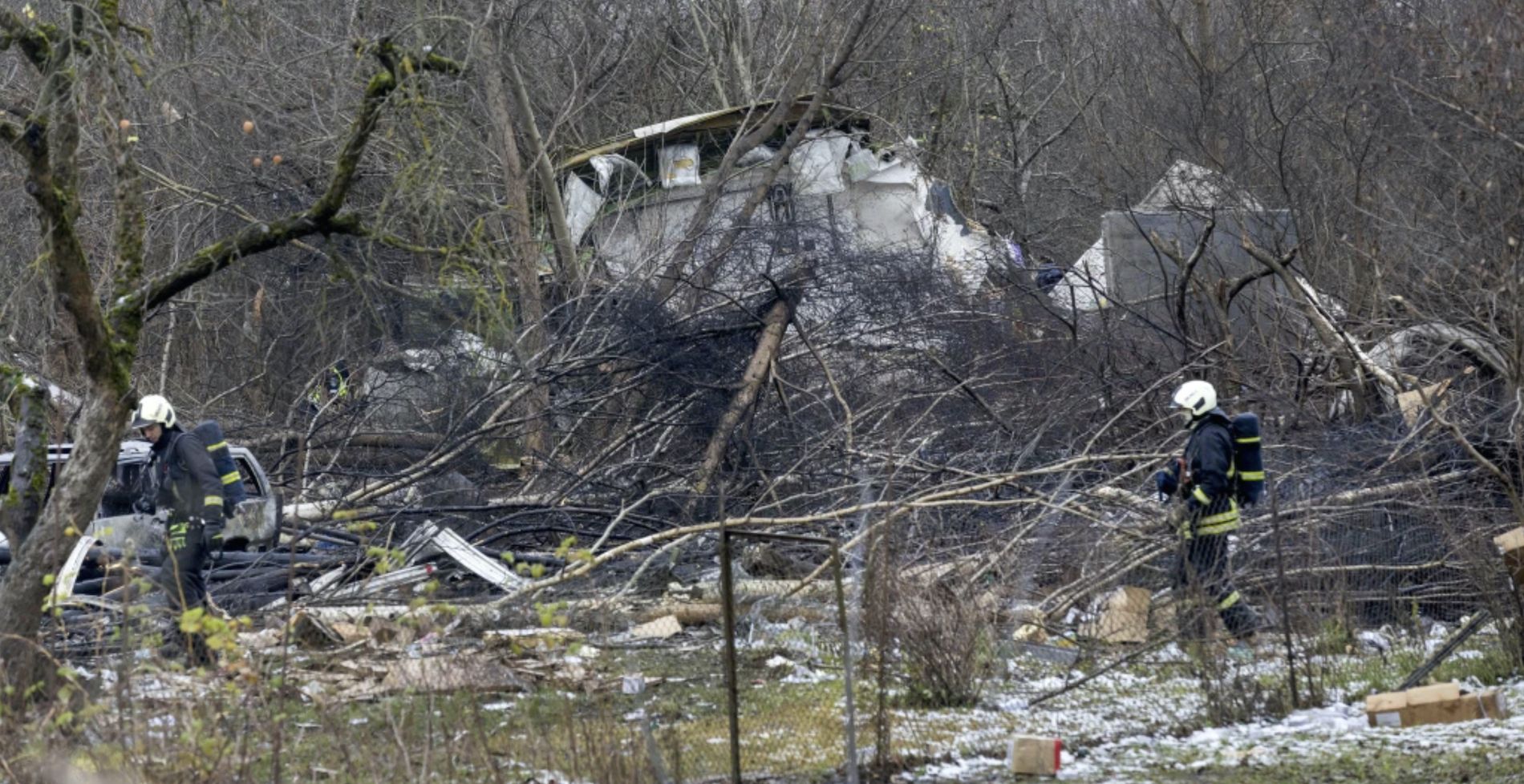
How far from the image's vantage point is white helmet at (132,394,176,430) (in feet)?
31.5

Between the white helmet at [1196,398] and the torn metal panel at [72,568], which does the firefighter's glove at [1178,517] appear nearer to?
the white helmet at [1196,398]

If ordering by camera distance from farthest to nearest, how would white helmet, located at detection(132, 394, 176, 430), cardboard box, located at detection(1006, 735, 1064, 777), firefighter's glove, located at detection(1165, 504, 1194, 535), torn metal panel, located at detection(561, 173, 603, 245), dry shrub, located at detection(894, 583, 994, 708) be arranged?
torn metal panel, located at detection(561, 173, 603, 245)
white helmet, located at detection(132, 394, 176, 430)
firefighter's glove, located at detection(1165, 504, 1194, 535)
dry shrub, located at detection(894, 583, 994, 708)
cardboard box, located at detection(1006, 735, 1064, 777)

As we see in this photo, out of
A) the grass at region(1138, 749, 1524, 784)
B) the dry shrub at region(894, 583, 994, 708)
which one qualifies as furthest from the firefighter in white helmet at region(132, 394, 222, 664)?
the grass at region(1138, 749, 1524, 784)

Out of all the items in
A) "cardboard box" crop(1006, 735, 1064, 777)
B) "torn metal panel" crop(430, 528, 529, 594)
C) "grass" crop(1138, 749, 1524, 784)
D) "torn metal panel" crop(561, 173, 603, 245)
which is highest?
"torn metal panel" crop(561, 173, 603, 245)

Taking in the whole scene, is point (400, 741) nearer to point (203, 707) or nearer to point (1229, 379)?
point (203, 707)

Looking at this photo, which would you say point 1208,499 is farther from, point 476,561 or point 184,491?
point 184,491

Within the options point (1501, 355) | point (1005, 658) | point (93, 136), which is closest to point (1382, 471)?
point (1501, 355)

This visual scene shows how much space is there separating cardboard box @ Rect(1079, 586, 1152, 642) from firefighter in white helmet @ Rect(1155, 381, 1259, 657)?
1.13 ft

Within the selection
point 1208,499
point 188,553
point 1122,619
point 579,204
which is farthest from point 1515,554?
point 579,204

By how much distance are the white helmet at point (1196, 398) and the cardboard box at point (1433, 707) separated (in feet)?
8.26

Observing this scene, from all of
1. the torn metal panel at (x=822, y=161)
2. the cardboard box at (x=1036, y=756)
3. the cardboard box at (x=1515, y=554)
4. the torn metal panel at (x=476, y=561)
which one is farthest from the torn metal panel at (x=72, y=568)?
the torn metal panel at (x=822, y=161)

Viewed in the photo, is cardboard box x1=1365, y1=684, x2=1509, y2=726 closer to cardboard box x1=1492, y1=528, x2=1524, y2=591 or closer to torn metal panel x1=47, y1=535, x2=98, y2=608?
cardboard box x1=1492, y1=528, x2=1524, y2=591

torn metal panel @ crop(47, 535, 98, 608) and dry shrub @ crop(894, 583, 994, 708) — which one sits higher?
torn metal panel @ crop(47, 535, 98, 608)

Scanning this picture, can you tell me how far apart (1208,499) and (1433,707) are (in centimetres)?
212
